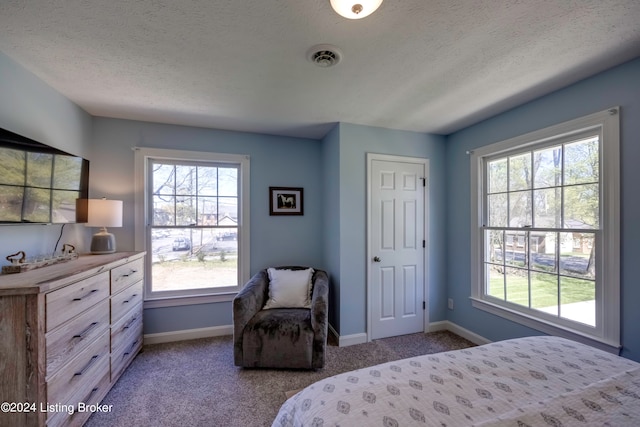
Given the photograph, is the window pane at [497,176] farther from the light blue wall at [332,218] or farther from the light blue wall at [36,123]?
the light blue wall at [36,123]

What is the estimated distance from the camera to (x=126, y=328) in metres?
2.12

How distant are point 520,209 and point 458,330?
1519 mm

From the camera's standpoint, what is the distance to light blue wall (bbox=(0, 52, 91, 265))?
1.60 meters

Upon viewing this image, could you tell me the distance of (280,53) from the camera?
157 cm

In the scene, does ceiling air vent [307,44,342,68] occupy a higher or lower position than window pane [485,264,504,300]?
higher

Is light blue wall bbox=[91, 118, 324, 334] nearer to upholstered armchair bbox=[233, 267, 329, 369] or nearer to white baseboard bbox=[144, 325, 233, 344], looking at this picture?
white baseboard bbox=[144, 325, 233, 344]

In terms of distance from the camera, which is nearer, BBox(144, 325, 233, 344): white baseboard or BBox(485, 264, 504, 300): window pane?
BBox(485, 264, 504, 300): window pane

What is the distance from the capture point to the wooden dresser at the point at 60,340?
1.20 metres

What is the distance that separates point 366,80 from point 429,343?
267cm

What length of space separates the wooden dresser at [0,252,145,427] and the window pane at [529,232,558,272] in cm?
342

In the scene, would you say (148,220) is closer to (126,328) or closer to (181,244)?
(181,244)

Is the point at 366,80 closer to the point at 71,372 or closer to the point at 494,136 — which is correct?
the point at 494,136

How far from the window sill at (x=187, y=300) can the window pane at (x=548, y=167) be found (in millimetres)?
3279

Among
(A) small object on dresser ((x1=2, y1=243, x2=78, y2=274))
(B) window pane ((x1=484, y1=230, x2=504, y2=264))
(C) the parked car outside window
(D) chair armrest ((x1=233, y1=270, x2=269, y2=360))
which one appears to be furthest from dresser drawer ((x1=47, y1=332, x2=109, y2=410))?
(B) window pane ((x1=484, y1=230, x2=504, y2=264))
